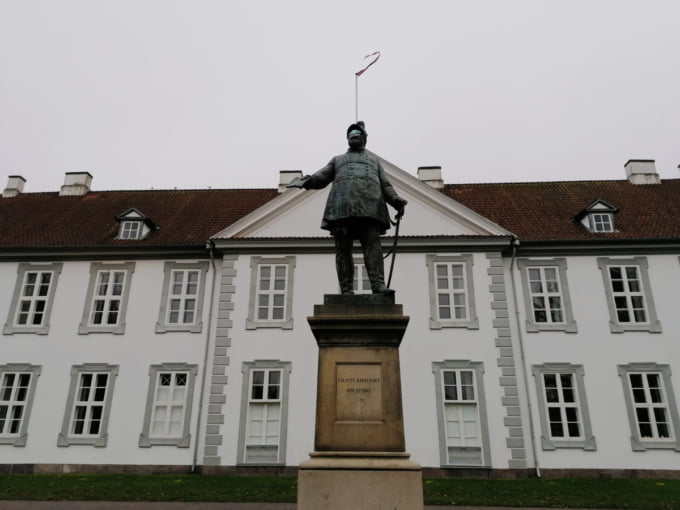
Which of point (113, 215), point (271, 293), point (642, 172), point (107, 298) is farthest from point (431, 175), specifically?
point (107, 298)

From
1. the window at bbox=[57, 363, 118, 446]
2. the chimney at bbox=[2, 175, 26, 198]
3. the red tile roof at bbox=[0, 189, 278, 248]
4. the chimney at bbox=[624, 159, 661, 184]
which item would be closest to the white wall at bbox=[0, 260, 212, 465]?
the window at bbox=[57, 363, 118, 446]

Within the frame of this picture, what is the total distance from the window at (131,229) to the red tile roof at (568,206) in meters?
12.6

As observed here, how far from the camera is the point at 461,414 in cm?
1639

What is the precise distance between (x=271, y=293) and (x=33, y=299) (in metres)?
8.48

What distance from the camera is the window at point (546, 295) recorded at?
57.6 ft

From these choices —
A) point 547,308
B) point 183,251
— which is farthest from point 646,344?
point 183,251

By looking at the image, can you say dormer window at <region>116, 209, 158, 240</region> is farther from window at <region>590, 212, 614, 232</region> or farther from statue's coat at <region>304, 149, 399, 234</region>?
window at <region>590, 212, 614, 232</region>

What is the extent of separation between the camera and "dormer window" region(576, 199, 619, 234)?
19.0 meters

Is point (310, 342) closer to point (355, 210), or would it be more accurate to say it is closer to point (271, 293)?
point (271, 293)

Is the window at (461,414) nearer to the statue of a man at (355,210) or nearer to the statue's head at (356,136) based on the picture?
the statue of a man at (355,210)

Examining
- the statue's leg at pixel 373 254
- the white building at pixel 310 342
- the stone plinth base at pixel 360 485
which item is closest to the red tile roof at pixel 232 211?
the white building at pixel 310 342

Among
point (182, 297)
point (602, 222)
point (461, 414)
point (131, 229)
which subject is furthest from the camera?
point (131, 229)

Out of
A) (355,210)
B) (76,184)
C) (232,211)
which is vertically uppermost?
(76,184)

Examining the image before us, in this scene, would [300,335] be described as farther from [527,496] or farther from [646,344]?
[646,344]
